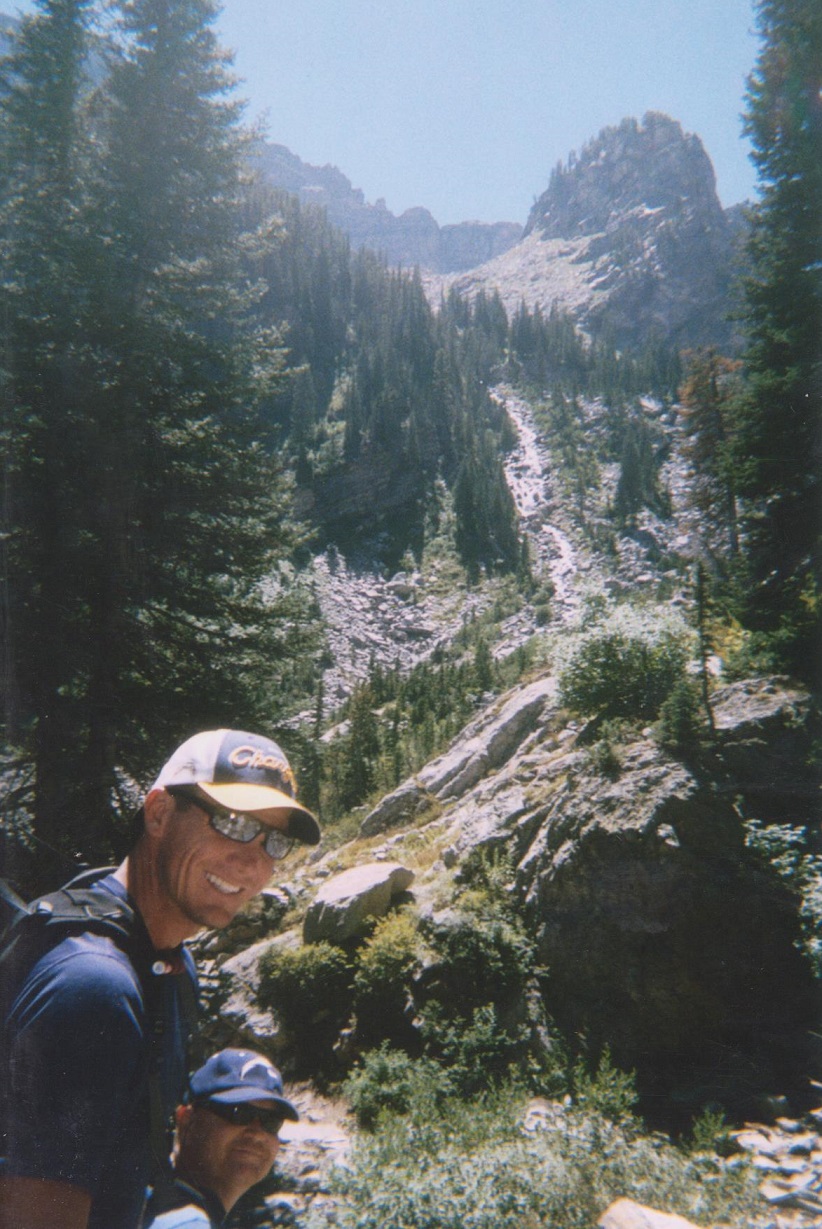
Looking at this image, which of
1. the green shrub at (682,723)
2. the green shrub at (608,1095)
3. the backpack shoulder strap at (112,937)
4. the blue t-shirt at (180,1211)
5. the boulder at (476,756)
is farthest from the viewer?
the boulder at (476,756)

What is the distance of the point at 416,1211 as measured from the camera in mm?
4160

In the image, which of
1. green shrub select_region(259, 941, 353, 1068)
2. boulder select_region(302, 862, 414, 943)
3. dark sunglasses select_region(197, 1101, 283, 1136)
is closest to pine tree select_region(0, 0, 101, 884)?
green shrub select_region(259, 941, 353, 1068)

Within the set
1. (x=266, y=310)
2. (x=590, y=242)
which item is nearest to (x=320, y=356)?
(x=266, y=310)

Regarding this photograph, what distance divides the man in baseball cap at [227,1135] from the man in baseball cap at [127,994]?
0.16m

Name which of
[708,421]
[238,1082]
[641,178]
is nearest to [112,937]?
[238,1082]

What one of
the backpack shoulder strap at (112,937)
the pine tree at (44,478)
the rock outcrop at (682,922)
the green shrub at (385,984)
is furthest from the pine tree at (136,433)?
the backpack shoulder strap at (112,937)

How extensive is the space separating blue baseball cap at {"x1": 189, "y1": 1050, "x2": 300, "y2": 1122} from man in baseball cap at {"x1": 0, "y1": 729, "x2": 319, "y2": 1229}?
0.38 ft

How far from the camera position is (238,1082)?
1947 millimetres

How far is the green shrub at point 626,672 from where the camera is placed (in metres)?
9.21

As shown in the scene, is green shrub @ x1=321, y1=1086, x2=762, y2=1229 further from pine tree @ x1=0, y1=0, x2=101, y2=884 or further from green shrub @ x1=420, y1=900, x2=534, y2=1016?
pine tree @ x1=0, y1=0, x2=101, y2=884

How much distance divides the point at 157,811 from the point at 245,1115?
0.98 metres

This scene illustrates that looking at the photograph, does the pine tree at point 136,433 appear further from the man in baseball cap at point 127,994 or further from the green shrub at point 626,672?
the man in baseball cap at point 127,994

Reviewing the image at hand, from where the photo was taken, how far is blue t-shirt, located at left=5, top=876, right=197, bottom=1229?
1237 mm

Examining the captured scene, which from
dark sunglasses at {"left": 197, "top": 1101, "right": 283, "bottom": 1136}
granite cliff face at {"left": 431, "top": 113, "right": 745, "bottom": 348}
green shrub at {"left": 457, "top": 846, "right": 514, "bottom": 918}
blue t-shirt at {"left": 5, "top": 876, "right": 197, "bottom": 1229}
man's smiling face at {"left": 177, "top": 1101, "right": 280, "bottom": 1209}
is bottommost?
green shrub at {"left": 457, "top": 846, "right": 514, "bottom": 918}
